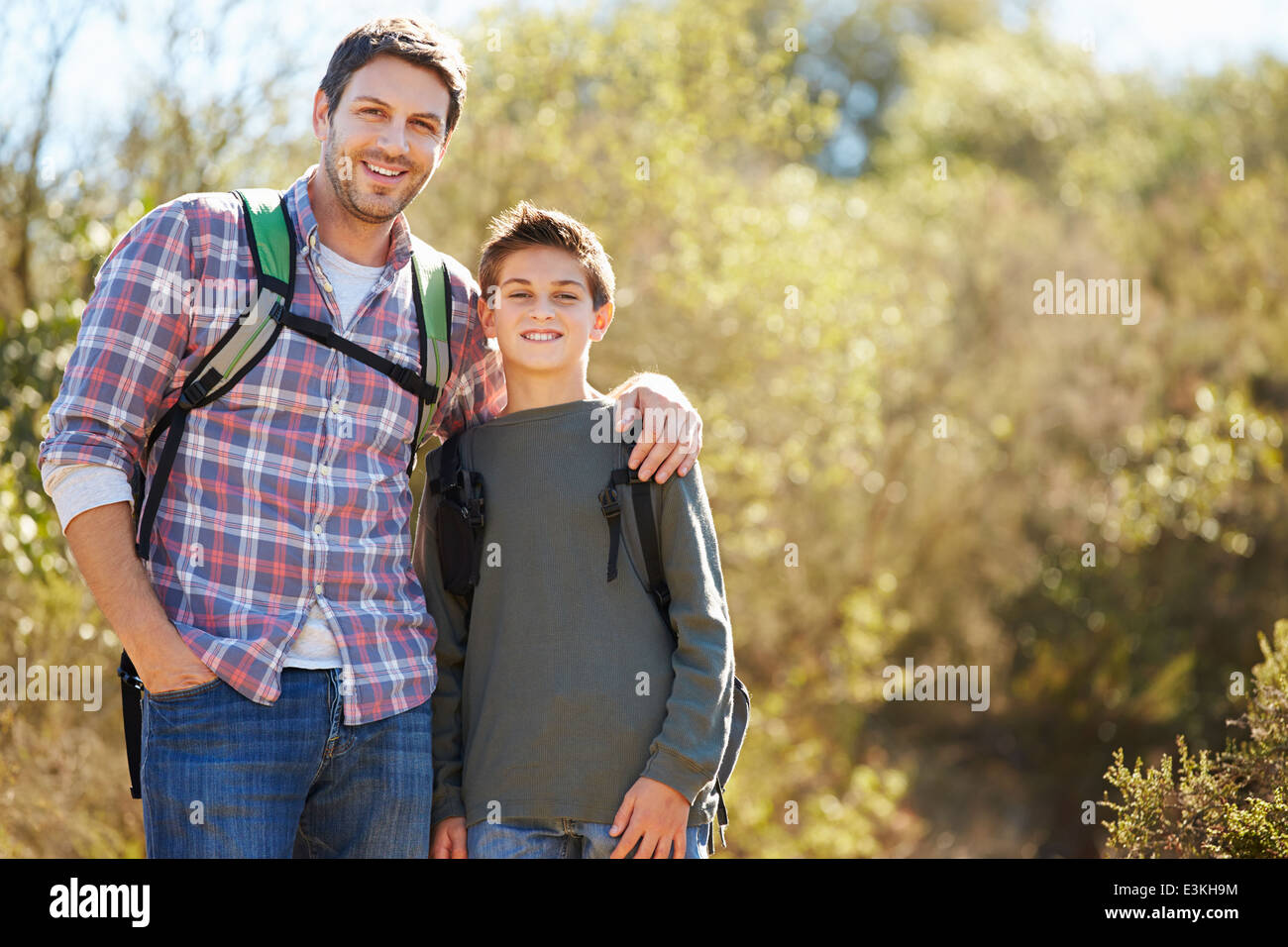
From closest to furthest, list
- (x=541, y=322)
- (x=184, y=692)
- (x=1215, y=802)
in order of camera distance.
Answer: (x=184, y=692)
(x=541, y=322)
(x=1215, y=802)

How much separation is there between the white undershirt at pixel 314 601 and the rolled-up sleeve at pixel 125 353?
27mm

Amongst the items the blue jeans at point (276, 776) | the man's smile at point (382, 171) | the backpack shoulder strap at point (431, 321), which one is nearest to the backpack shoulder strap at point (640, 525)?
the backpack shoulder strap at point (431, 321)

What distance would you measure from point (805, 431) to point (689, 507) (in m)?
6.39

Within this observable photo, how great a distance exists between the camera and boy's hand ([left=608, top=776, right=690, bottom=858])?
2.46m

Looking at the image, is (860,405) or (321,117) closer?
(321,117)

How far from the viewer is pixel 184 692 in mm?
2287

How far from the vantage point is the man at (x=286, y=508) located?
2.28 metres

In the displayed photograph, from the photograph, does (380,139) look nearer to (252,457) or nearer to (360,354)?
(360,354)

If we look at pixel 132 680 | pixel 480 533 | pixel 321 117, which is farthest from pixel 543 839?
pixel 321 117

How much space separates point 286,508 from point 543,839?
0.84 m
